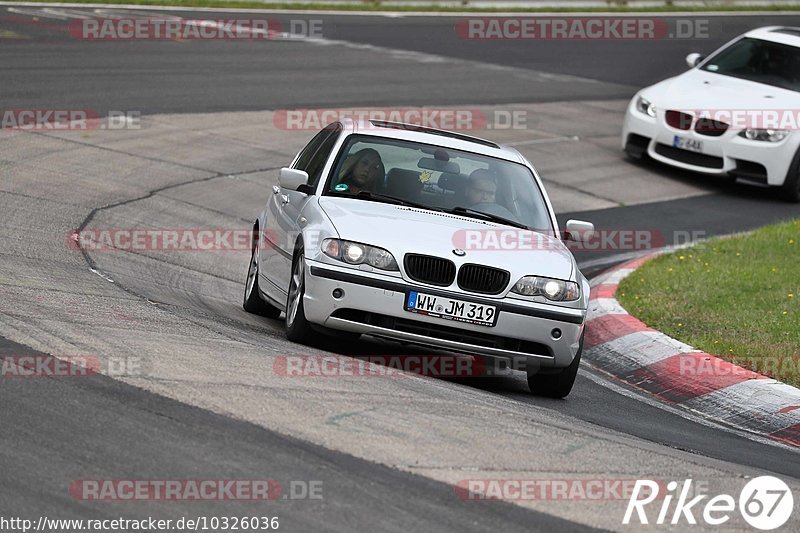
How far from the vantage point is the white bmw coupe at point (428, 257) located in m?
7.99

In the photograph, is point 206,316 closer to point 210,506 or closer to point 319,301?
point 319,301

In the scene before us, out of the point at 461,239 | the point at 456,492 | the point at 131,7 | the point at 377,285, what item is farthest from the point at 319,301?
the point at 131,7

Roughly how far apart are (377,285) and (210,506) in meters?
2.86

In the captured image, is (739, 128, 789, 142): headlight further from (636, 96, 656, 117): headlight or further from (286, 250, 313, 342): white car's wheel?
(286, 250, 313, 342): white car's wheel

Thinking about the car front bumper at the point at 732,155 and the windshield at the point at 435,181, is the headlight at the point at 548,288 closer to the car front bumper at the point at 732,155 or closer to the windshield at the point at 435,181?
the windshield at the point at 435,181

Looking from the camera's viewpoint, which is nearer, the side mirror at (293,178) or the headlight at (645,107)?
the side mirror at (293,178)

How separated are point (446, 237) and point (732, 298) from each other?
3.94m

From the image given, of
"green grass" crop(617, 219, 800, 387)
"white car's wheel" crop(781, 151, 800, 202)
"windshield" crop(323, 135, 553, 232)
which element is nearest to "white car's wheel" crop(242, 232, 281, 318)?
"windshield" crop(323, 135, 553, 232)

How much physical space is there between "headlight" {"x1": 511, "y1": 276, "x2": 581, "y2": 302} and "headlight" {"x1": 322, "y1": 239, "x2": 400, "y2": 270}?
2.49 feet

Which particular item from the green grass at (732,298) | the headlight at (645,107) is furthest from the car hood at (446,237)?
the headlight at (645,107)

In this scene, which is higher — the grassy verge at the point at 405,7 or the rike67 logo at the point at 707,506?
the rike67 logo at the point at 707,506

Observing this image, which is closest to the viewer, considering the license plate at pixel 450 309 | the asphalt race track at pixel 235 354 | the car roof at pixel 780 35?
the asphalt race track at pixel 235 354

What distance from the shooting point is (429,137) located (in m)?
9.66

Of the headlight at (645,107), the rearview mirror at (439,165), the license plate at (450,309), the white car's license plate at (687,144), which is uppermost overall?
the rearview mirror at (439,165)
